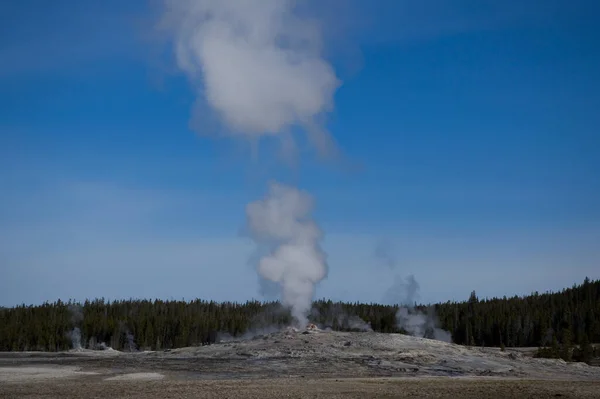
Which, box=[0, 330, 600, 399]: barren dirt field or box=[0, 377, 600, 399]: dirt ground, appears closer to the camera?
box=[0, 377, 600, 399]: dirt ground

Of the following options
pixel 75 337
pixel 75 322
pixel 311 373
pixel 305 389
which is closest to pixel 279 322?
pixel 75 337

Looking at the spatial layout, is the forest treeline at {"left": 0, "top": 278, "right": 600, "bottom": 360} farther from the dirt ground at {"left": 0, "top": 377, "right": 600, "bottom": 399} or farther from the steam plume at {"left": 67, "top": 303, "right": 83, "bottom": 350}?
the dirt ground at {"left": 0, "top": 377, "right": 600, "bottom": 399}

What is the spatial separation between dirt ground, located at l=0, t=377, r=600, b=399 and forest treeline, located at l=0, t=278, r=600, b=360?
48.2 meters

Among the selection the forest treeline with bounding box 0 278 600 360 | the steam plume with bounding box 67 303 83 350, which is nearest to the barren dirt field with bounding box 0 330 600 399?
the forest treeline with bounding box 0 278 600 360

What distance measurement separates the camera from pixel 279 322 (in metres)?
97.4

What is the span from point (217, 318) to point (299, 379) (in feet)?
247

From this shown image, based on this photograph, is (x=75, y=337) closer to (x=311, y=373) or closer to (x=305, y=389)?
(x=311, y=373)

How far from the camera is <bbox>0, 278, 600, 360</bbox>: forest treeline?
94125 mm

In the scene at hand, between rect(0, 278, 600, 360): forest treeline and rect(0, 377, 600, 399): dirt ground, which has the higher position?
rect(0, 278, 600, 360): forest treeline

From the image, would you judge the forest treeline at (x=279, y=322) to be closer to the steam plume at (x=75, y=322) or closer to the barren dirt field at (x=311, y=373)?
the steam plume at (x=75, y=322)

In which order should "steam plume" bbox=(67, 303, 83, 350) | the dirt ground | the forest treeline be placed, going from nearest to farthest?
the dirt ground → the forest treeline → "steam plume" bbox=(67, 303, 83, 350)

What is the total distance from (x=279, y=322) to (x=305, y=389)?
6547 centimetres

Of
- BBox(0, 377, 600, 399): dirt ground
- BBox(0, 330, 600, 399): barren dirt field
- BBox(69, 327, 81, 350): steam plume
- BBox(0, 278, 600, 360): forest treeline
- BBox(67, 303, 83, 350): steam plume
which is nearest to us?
BBox(0, 377, 600, 399): dirt ground

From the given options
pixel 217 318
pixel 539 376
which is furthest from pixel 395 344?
pixel 217 318
